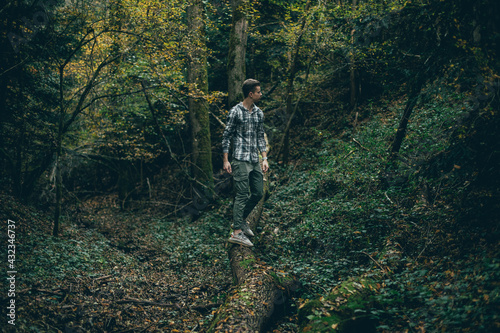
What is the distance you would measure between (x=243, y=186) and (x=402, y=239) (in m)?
2.53

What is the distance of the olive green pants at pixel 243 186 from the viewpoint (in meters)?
5.09

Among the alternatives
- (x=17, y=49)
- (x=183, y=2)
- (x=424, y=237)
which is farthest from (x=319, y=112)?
(x=17, y=49)

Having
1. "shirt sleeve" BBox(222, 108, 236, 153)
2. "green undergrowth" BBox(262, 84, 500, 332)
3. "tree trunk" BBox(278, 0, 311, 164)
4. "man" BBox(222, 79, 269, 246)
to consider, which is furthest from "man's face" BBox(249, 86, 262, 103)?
"tree trunk" BBox(278, 0, 311, 164)

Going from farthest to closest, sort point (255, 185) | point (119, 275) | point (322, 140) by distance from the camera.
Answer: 1. point (322, 140)
2. point (119, 275)
3. point (255, 185)

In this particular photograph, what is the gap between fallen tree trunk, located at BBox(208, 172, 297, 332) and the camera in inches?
138

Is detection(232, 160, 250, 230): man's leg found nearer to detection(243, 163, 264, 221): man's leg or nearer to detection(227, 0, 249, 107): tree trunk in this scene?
detection(243, 163, 264, 221): man's leg

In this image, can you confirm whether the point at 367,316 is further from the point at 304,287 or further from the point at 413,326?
the point at 304,287

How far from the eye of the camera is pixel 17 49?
21.9 feet

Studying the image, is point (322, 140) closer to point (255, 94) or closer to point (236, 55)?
point (236, 55)

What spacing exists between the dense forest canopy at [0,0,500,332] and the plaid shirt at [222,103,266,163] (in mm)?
1890

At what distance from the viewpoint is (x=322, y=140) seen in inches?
446

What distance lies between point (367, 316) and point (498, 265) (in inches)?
50.8

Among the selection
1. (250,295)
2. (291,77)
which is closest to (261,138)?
(250,295)

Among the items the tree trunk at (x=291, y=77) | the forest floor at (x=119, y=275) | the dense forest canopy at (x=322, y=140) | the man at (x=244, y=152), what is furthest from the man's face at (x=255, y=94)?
the tree trunk at (x=291, y=77)
